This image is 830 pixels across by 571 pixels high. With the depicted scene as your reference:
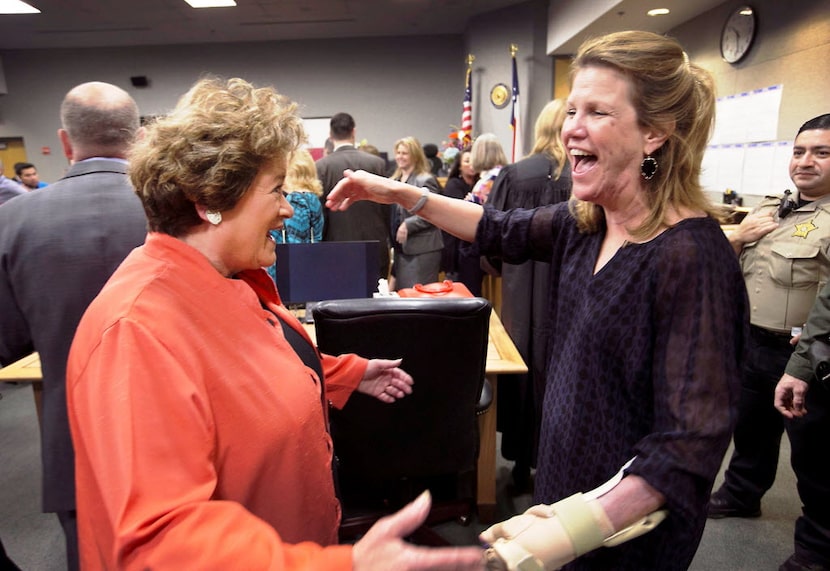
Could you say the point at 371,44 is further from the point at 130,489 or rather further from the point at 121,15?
the point at 130,489

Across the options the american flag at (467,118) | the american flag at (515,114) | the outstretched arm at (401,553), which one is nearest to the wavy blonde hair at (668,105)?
the outstretched arm at (401,553)

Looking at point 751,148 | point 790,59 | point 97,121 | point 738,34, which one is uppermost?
point 738,34

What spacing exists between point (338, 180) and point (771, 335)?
2.77m

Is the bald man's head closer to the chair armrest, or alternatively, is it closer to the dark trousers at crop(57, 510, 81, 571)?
the dark trousers at crop(57, 510, 81, 571)

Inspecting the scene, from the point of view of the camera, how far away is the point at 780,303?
6.75ft

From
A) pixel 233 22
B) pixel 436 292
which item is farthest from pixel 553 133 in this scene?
pixel 233 22

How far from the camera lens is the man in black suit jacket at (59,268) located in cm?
148

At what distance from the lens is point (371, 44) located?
891 centimetres

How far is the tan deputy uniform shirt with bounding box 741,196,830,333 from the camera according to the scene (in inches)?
78.3

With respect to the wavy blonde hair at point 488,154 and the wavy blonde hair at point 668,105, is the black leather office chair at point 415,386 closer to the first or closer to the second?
the wavy blonde hair at point 668,105

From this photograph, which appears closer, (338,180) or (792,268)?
(792,268)

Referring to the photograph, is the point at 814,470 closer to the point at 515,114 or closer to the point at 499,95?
the point at 515,114

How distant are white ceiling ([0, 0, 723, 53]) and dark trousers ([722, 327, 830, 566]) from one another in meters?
4.54

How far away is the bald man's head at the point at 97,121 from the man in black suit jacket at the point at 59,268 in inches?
3.8
